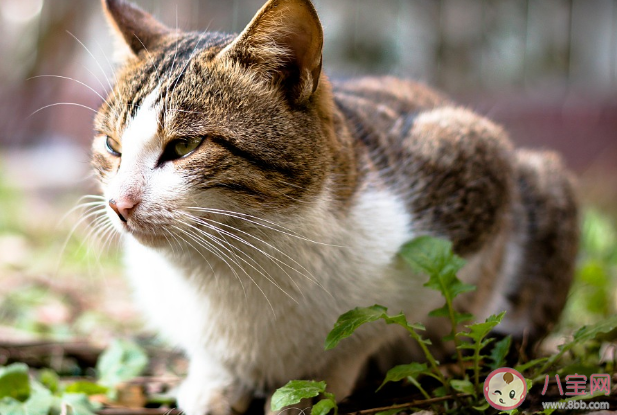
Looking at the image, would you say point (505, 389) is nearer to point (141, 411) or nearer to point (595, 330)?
point (595, 330)

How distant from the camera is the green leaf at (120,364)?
246 cm

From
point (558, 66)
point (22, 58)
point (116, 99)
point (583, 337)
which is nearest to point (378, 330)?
point (583, 337)

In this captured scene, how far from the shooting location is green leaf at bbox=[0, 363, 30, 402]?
2191mm

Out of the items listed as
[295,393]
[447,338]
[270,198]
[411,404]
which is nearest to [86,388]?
[295,393]

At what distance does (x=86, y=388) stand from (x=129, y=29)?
1363 millimetres

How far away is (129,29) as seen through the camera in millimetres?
2340

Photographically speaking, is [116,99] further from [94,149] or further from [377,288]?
[377,288]

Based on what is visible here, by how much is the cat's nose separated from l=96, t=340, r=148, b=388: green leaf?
2.96ft

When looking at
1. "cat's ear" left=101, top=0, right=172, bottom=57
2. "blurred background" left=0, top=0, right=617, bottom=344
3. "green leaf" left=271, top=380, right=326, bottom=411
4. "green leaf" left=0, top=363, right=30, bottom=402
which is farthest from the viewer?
"blurred background" left=0, top=0, right=617, bottom=344

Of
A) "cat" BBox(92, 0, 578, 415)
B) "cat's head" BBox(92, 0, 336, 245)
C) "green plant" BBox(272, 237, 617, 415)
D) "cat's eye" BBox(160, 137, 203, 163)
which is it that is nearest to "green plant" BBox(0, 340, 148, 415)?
"cat" BBox(92, 0, 578, 415)

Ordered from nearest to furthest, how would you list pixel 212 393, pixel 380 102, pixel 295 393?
1. pixel 295 393
2. pixel 212 393
3. pixel 380 102

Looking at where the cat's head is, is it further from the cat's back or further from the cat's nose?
the cat's back

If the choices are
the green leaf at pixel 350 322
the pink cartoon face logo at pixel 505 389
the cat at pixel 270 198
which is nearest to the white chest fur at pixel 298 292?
the cat at pixel 270 198

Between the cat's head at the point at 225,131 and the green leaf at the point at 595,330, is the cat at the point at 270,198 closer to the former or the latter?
the cat's head at the point at 225,131
